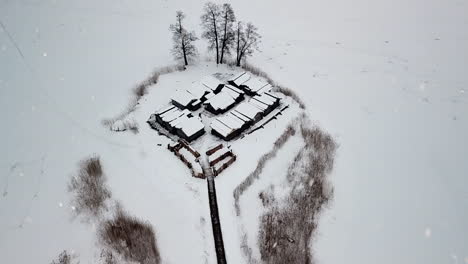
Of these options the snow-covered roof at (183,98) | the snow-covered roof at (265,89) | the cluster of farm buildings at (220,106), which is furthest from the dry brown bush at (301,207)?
the snow-covered roof at (183,98)

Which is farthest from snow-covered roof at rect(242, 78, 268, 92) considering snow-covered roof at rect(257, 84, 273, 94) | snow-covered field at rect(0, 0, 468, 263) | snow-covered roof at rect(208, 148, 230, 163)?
snow-covered roof at rect(208, 148, 230, 163)

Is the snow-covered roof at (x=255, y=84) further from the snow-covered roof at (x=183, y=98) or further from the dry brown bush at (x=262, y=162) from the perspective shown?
the snow-covered roof at (x=183, y=98)

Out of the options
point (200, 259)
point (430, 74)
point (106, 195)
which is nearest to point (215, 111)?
point (106, 195)

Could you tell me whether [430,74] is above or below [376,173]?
above

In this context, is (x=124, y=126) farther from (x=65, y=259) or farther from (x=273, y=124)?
(x=273, y=124)

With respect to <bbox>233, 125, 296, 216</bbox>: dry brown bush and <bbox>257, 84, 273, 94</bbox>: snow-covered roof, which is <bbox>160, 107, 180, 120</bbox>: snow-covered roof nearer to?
<bbox>257, 84, 273, 94</bbox>: snow-covered roof

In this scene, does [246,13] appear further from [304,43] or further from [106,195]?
[106,195]
